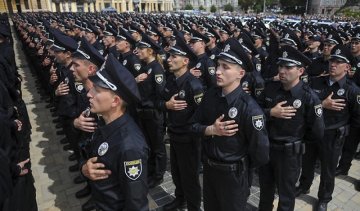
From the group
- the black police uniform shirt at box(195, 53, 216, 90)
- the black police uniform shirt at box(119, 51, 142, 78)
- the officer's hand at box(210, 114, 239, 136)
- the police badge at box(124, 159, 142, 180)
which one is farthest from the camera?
the black police uniform shirt at box(195, 53, 216, 90)

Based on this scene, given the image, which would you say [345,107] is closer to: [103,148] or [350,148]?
[350,148]

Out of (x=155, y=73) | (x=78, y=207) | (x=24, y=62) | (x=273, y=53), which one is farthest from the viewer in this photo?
(x=24, y=62)

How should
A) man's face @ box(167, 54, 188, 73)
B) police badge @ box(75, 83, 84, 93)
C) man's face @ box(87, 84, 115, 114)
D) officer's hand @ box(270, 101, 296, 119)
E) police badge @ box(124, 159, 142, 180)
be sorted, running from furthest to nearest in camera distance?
1. police badge @ box(75, 83, 84, 93)
2. man's face @ box(167, 54, 188, 73)
3. officer's hand @ box(270, 101, 296, 119)
4. man's face @ box(87, 84, 115, 114)
5. police badge @ box(124, 159, 142, 180)

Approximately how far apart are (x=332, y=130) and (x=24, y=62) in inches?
756

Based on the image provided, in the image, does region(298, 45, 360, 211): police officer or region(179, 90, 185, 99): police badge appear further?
region(298, 45, 360, 211): police officer

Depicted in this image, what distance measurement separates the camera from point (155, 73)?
5418mm

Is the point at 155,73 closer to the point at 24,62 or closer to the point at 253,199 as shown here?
the point at 253,199

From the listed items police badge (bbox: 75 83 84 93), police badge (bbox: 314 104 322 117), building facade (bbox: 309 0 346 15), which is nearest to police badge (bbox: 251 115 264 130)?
police badge (bbox: 314 104 322 117)

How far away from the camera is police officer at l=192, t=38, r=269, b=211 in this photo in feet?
10.5

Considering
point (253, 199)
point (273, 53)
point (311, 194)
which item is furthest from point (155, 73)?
point (273, 53)

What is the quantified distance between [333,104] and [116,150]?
11.6 feet

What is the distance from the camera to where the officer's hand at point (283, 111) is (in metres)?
3.85

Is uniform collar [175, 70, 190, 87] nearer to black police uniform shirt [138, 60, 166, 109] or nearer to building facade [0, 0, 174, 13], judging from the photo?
black police uniform shirt [138, 60, 166, 109]

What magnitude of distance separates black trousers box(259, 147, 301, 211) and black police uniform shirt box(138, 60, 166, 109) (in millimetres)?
2335
